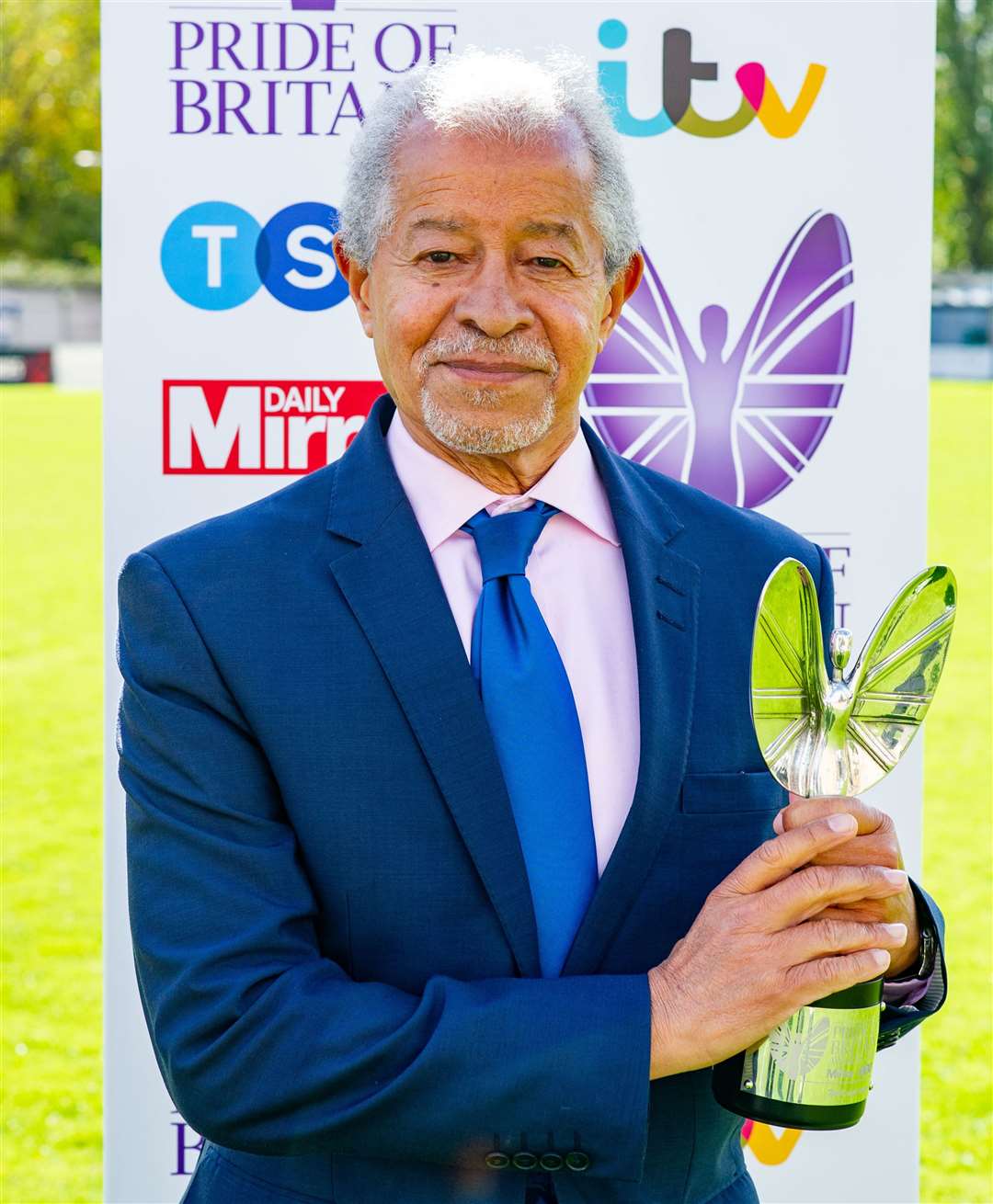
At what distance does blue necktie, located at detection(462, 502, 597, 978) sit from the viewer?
6.05ft

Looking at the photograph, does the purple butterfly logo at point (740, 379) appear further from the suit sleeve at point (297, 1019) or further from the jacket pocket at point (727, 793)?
the suit sleeve at point (297, 1019)

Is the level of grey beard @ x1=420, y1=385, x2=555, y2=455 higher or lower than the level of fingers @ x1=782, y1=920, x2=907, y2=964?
higher

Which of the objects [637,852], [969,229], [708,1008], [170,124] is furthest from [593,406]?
[969,229]

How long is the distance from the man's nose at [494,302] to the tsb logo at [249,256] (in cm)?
123

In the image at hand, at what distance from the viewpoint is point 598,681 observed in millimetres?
1945

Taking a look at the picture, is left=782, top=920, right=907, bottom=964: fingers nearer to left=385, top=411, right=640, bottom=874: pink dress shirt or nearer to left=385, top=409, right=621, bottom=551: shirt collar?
left=385, top=411, right=640, bottom=874: pink dress shirt

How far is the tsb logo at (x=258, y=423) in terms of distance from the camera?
3.10 metres

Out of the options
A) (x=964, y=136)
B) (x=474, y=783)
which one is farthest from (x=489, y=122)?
(x=964, y=136)

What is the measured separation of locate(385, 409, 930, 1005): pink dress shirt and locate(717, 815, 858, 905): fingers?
9.9 inches

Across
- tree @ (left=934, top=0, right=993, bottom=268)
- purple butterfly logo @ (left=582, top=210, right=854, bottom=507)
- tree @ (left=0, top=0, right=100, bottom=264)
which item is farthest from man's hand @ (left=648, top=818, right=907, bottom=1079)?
tree @ (left=934, top=0, right=993, bottom=268)

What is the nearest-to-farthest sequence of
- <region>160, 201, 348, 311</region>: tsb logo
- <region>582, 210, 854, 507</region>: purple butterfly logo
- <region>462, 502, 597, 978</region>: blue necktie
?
1. <region>462, 502, 597, 978</region>: blue necktie
2. <region>160, 201, 348, 311</region>: tsb logo
3. <region>582, 210, 854, 507</region>: purple butterfly logo

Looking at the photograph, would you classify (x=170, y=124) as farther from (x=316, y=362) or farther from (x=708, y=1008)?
(x=708, y=1008)

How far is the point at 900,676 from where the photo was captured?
175cm

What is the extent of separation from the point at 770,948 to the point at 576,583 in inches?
22.0
